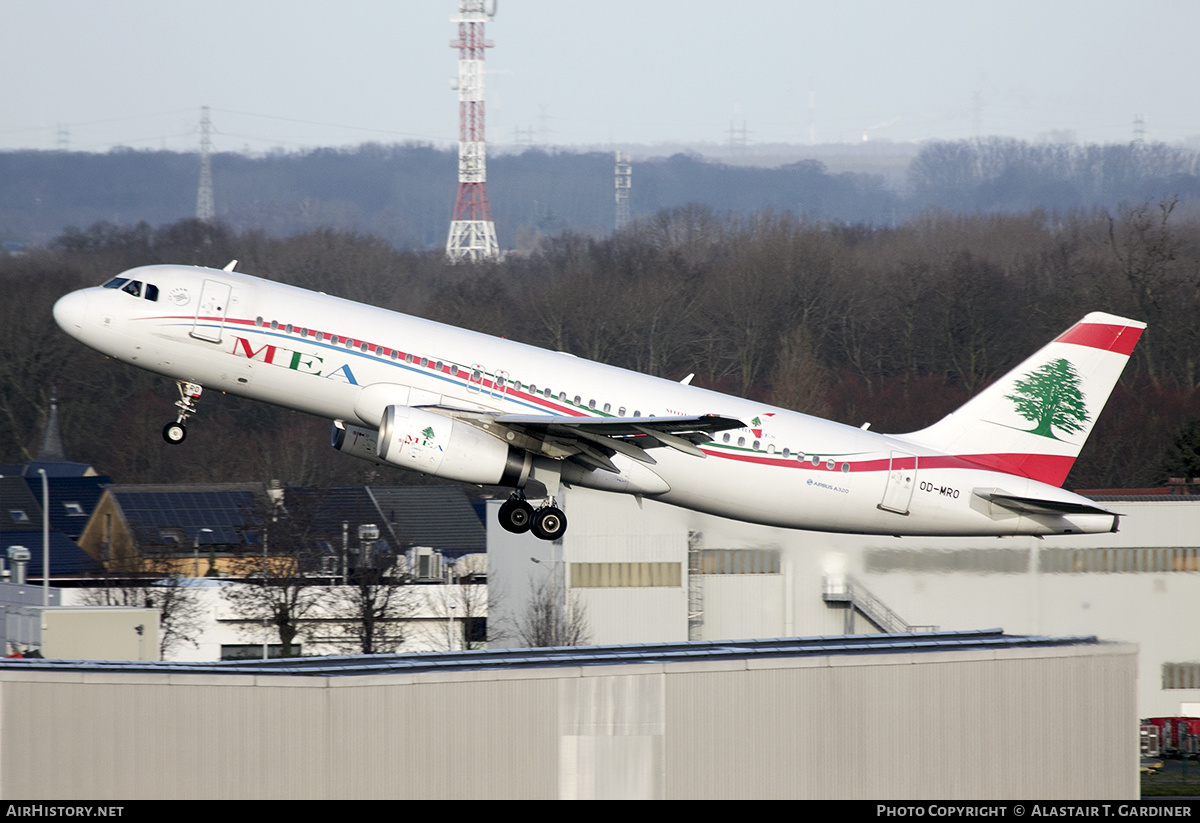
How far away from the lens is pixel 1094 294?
102m

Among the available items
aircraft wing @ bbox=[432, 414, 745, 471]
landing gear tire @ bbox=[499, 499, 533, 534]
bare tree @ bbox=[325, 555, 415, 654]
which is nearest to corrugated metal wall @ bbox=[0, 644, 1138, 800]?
aircraft wing @ bbox=[432, 414, 745, 471]

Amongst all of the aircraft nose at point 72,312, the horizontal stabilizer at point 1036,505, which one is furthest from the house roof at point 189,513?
the horizontal stabilizer at point 1036,505

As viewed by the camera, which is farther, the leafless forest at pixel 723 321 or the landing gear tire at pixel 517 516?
the leafless forest at pixel 723 321

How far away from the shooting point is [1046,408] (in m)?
36.7

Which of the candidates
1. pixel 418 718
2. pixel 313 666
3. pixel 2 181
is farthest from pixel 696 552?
pixel 2 181

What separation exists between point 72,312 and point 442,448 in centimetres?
857

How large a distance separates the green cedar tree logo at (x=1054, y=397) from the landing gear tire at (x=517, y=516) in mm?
12223

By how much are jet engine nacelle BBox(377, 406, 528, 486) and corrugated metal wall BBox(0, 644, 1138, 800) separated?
4.85 m

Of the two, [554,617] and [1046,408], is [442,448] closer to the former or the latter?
[1046,408]

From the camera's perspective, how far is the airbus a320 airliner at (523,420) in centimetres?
3166

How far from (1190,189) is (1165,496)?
148 metres

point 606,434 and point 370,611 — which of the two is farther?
point 370,611

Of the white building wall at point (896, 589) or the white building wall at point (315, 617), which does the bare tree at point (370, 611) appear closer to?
the white building wall at point (315, 617)

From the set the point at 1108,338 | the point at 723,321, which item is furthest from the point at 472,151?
the point at 1108,338
